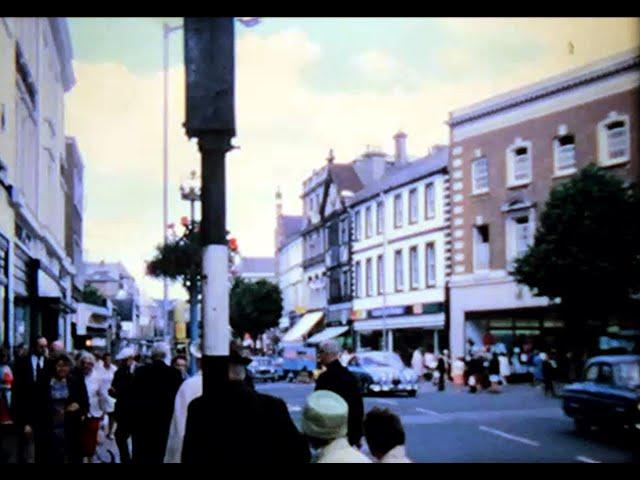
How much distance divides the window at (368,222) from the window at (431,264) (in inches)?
59.3

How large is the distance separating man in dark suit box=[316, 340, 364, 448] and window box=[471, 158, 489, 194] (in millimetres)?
16469

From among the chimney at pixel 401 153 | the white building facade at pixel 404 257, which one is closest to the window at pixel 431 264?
the white building facade at pixel 404 257

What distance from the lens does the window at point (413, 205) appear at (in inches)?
955

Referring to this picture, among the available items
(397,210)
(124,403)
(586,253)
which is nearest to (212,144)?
(124,403)

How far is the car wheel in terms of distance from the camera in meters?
12.1

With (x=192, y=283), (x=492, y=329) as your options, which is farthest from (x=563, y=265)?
(x=192, y=283)

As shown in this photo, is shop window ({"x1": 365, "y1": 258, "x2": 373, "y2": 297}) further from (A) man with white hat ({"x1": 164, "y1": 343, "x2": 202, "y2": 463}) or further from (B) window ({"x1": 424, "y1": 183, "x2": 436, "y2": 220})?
(A) man with white hat ({"x1": 164, "y1": 343, "x2": 202, "y2": 463})

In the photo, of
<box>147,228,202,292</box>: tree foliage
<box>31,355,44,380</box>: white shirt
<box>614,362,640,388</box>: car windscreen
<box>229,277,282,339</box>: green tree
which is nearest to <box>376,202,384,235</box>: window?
<box>147,228,202,292</box>: tree foliage

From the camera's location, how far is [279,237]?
4575 centimetres

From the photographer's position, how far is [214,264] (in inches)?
177

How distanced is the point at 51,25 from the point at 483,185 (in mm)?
10515

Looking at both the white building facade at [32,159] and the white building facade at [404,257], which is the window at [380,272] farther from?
the white building facade at [32,159]

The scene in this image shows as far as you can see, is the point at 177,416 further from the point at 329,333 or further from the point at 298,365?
the point at 329,333

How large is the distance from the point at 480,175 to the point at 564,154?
3.58 meters
